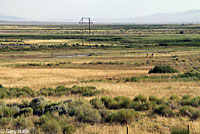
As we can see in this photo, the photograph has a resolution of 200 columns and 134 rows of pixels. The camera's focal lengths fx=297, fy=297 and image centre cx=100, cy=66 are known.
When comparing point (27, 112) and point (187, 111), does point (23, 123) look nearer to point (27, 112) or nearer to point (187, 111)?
point (27, 112)

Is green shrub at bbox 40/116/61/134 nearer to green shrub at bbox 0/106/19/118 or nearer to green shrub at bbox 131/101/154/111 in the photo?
green shrub at bbox 0/106/19/118

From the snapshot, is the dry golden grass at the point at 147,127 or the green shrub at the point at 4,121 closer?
the dry golden grass at the point at 147,127

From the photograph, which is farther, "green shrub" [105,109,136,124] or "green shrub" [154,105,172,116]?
"green shrub" [154,105,172,116]

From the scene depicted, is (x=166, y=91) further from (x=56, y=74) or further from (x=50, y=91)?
(x=56, y=74)

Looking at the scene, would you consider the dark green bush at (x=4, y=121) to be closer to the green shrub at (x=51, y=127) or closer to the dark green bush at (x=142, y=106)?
the green shrub at (x=51, y=127)

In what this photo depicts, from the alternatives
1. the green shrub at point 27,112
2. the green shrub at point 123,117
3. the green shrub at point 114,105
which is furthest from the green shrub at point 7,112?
the green shrub at point 114,105

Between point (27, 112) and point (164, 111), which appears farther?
point (164, 111)

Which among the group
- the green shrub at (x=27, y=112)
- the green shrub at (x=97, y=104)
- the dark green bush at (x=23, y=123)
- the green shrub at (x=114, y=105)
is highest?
the dark green bush at (x=23, y=123)

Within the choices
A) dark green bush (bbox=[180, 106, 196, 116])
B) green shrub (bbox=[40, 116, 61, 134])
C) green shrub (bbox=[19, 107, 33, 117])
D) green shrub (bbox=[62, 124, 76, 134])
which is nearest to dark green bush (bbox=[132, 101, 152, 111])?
dark green bush (bbox=[180, 106, 196, 116])

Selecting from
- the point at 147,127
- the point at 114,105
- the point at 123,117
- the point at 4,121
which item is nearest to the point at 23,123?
the point at 4,121

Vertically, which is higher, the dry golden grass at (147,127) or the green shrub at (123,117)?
the green shrub at (123,117)

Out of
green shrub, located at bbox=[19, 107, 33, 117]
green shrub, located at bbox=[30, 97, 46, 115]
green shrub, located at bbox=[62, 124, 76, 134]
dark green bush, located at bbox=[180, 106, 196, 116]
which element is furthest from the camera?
green shrub, located at bbox=[30, 97, 46, 115]

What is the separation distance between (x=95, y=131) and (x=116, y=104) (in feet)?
14.1

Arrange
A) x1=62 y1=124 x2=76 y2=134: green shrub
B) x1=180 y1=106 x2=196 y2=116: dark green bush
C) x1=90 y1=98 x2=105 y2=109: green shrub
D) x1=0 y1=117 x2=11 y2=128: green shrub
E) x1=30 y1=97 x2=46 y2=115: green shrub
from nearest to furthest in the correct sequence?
1. x1=62 y1=124 x2=76 y2=134: green shrub
2. x1=0 y1=117 x2=11 y2=128: green shrub
3. x1=180 y1=106 x2=196 y2=116: dark green bush
4. x1=30 y1=97 x2=46 y2=115: green shrub
5. x1=90 y1=98 x2=105 y2=109: green shrub
